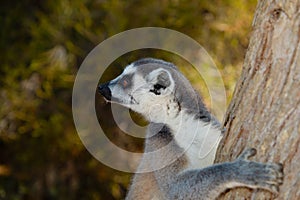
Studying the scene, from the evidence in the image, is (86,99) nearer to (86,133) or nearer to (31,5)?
(86,133)

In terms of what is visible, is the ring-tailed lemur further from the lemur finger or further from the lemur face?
the lemur finger

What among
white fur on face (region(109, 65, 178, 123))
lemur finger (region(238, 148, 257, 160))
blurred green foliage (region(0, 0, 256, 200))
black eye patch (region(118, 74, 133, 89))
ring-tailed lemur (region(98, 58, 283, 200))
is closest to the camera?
lemur finger (region(238, 148, 257, 160))

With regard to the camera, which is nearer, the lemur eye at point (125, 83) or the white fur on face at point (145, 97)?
the white fur on face at point (145, 97)

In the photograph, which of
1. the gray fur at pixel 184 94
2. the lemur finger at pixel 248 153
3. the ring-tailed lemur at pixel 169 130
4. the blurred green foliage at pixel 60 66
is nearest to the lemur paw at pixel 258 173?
the lemur finger at pixel 248 153

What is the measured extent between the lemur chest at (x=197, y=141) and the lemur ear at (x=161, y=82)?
204 mm

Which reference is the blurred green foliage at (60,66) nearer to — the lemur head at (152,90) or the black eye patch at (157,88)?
the lemur head at (152,90)

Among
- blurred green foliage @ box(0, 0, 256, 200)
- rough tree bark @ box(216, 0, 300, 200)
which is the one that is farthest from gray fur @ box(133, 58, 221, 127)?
blurred green foliage @ box(0, 0, 256, 200)

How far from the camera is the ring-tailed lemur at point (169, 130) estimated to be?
3443 millimetres

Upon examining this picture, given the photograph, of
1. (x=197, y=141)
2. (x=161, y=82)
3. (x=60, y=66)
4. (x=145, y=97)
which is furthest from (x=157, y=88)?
(x=60, y=66)

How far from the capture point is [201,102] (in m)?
3.79

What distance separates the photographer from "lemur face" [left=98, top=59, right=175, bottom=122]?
366cm

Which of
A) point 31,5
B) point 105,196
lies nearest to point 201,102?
point 105,196

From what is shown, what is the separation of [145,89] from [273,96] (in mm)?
1201

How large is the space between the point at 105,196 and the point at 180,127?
4659 mm
